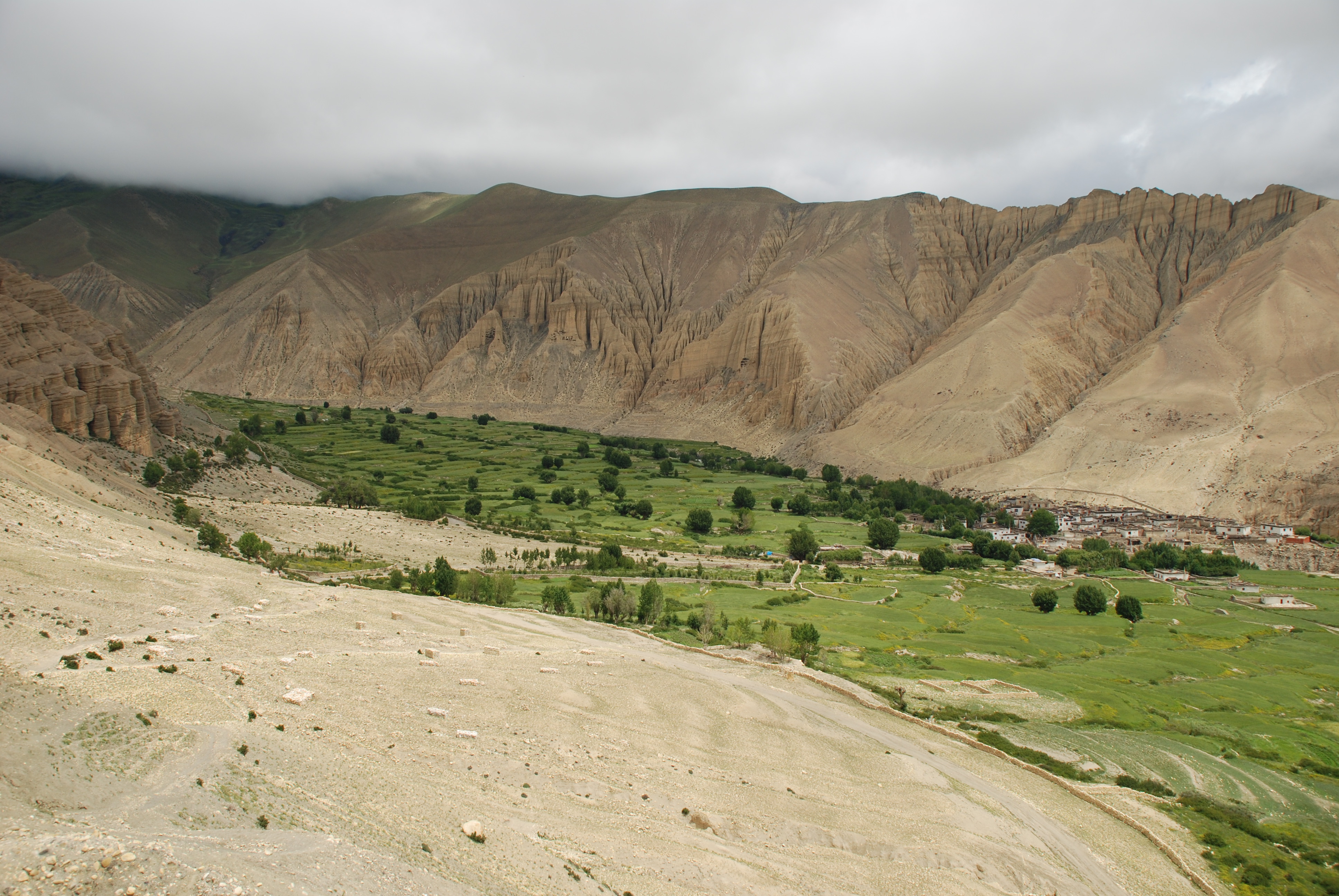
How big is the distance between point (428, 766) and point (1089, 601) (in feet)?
165

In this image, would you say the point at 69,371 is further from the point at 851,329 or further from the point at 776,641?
the point at 851,329

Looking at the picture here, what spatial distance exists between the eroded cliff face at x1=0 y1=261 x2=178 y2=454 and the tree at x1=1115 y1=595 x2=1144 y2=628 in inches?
2568

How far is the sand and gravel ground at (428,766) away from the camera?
13.5 m

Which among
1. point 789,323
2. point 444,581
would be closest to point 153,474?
point 444,581

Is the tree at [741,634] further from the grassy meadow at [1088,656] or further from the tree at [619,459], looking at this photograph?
the tree at [619,459]

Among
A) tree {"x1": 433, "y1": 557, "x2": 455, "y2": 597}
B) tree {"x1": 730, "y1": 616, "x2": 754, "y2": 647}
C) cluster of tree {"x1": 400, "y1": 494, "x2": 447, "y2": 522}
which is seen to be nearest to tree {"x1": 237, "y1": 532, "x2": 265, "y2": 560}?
tree {"x1": 433, "y1": 557, "x2": 455, "y2": 597}

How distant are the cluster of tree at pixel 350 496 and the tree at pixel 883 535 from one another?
44.6 metres

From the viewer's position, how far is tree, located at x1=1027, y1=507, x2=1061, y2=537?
279 ft

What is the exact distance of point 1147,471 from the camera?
9562 centimetres

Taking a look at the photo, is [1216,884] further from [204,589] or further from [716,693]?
[204,589]

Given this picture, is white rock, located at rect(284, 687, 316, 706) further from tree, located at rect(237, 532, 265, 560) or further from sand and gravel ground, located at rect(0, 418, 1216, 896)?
tree, located at rect(237, 532, 265, 560)

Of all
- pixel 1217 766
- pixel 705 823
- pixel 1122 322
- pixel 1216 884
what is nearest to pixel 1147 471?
pixel 1122 322

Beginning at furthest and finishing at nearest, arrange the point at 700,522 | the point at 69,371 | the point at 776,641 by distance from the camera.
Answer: the point at 700,522, the point at 69,371, the point at 776,641

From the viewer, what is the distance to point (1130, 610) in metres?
54.5
